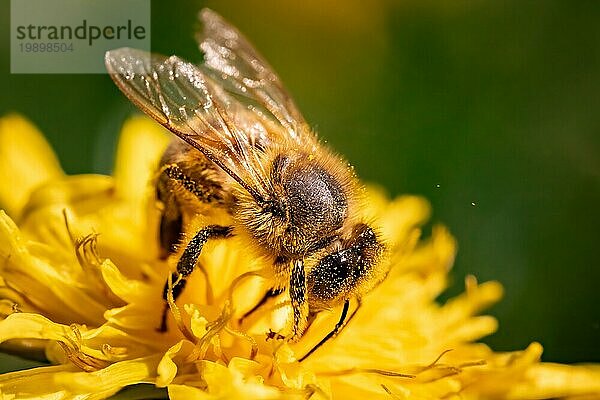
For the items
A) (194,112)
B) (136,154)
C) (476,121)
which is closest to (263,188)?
Answer: (194,112)

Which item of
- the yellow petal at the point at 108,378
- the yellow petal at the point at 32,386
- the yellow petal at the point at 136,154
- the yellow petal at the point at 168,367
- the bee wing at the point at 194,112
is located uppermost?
the bee wing at the point at 194,112

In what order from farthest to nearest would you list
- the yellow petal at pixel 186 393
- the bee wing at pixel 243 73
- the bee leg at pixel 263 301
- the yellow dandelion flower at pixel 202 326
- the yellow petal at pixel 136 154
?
the yellow petal at pixel 136 154 < the bee wing at pixel 243 73 < the bee leg at pixel 263 301 < the yellow dandelion flower at pixel 202 326 < the yellow petal at pixel 186 393

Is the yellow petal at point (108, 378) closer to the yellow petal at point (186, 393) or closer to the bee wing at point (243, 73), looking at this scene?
the yellow petal at point (186, 393)

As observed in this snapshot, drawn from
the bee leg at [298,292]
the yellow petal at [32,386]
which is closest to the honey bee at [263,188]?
the bee leg at [298,292]

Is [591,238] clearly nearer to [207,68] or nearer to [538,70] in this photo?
[538,70]

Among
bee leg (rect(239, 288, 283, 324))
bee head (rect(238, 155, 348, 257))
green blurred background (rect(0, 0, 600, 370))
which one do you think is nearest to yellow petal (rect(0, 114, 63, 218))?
green blurred background (rect(0, 0, 600, 370))

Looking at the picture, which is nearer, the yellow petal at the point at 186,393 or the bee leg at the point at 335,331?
the yellow petal at the point at 186,393
